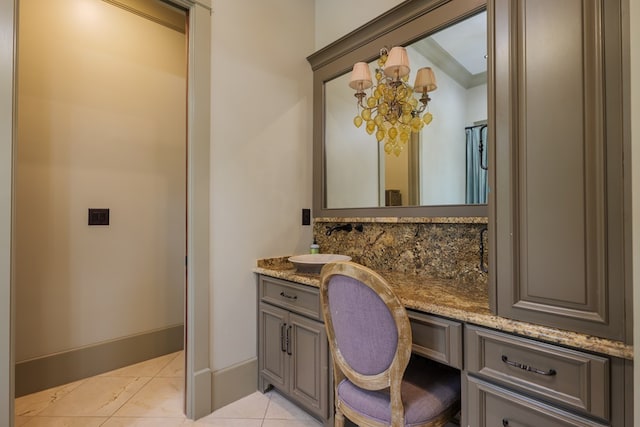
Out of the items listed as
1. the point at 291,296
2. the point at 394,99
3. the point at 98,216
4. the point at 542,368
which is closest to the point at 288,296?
the point at 291,296

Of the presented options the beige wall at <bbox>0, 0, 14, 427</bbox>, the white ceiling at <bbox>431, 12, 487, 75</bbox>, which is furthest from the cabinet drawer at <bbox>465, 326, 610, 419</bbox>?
the beige wall at <bbox>0, 0, 14, 427</bbox>

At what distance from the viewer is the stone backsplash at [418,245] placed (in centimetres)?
162

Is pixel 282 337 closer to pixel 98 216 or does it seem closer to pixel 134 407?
pixel 134 407

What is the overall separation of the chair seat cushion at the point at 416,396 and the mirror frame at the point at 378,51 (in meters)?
0.82

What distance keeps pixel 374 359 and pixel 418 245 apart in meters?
0.90

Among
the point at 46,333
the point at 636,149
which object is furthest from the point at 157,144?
the point at 636,149

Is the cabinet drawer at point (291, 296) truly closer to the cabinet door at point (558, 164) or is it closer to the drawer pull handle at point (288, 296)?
the drawer pull handle at point (288, 296)

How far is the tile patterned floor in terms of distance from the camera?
68.3 inches

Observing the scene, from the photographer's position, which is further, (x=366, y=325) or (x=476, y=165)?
(x=476, y=165)

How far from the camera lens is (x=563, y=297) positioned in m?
Answer: 0.92

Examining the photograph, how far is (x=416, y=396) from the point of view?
116 centimetres

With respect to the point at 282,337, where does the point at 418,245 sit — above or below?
above

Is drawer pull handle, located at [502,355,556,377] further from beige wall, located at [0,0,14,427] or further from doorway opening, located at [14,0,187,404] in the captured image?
Result: doorway opening, located at [14,0,187,404]

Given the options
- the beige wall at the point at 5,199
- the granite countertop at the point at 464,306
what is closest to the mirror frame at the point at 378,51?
the granite countertop at the point at 464,306
